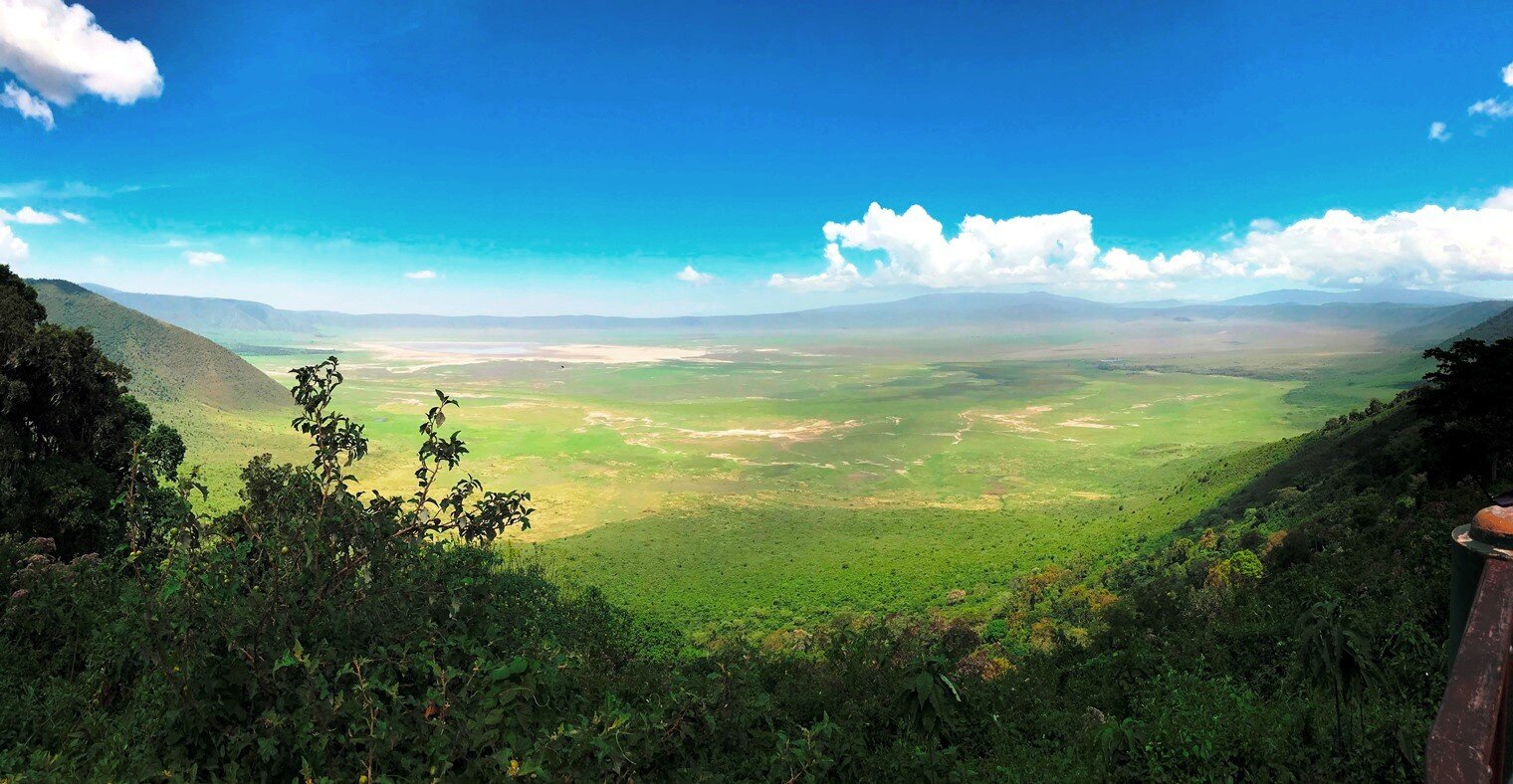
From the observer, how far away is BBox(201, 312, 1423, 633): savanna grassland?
35.7 m

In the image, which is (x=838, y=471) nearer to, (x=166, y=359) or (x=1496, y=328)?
(x=166, y=359)

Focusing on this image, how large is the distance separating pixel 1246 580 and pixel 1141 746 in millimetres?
16205

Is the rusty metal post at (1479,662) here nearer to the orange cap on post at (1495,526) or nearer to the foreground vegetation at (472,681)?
the orange cap on post at (1495,526)

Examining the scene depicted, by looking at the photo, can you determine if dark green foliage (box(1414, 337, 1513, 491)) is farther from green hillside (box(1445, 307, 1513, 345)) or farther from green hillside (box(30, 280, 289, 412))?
green hillside (box(1445, 307, 1513, 345))

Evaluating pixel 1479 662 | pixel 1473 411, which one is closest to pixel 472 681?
pixel 1479 662

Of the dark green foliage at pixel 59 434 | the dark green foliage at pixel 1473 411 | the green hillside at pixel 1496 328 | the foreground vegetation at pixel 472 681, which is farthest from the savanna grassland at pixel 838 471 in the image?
the dark green foliage at pixel 59 434

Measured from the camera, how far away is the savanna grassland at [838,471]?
3572cm

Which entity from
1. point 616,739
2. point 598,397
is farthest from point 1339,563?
point 598,397

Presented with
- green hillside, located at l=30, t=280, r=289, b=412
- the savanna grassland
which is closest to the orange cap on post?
the savanna grassland

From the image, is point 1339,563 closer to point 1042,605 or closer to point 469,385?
point 1042,605

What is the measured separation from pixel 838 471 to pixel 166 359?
9269 cm

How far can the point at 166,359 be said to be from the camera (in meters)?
92.0

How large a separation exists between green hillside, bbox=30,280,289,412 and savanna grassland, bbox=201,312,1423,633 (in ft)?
32.6

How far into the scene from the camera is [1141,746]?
712 centimetres
